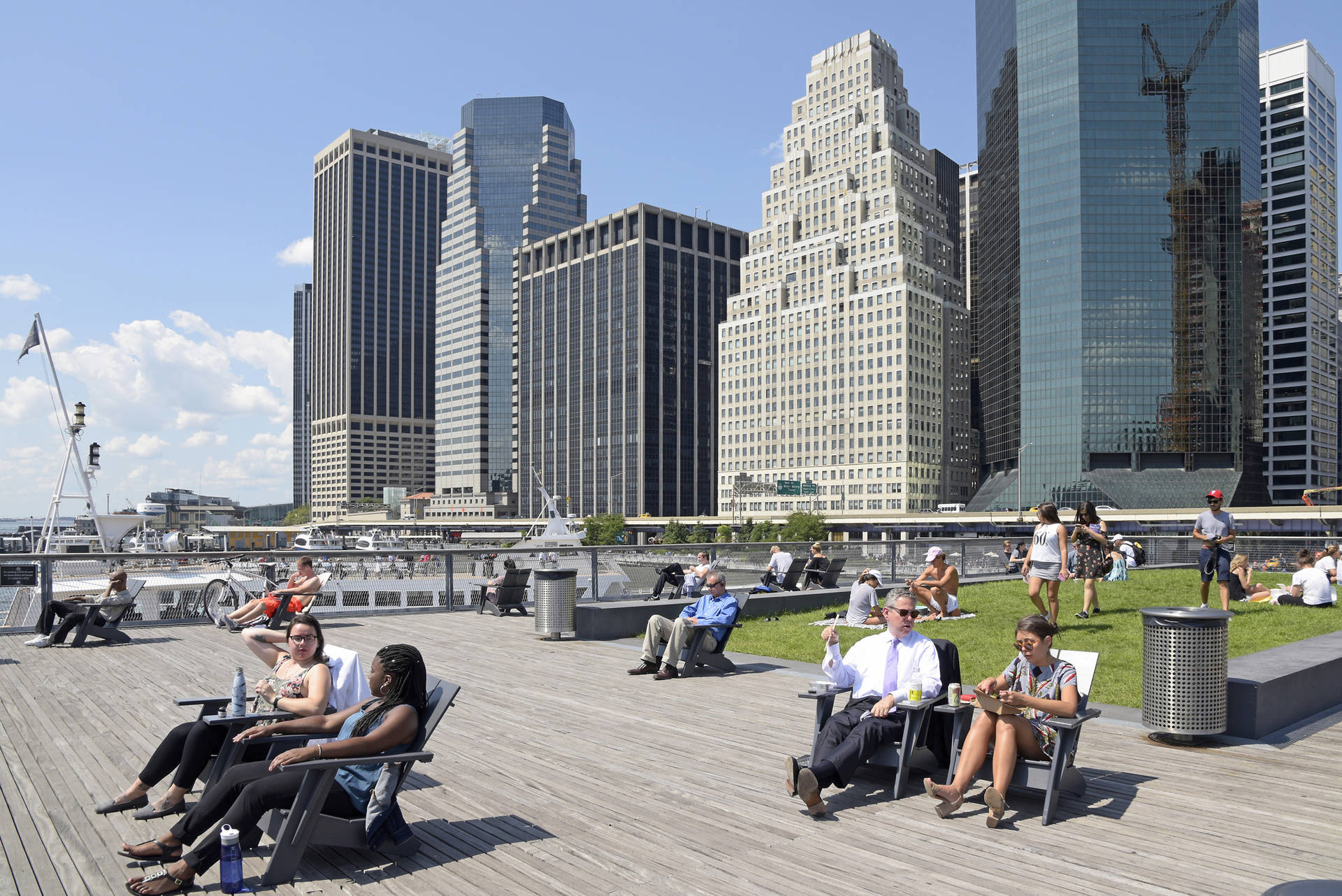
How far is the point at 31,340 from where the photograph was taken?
33719mm

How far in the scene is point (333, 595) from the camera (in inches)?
789

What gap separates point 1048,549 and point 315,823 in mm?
10916

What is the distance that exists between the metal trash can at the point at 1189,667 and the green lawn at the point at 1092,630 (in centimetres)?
183

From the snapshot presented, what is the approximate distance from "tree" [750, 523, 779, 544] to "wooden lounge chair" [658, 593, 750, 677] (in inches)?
4388

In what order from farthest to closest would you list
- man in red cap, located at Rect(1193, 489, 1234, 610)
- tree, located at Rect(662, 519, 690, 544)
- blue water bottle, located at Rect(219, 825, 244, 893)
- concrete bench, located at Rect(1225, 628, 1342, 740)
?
tree, located at Rect(662, 519, 690, 544), man in red cap, located at Rect(1193, 489, 1234, 610), concrete bench, located at Rect(1225, 628, 1342, 740), blue water bottle, located at Rect(219, 825, 244, 893)

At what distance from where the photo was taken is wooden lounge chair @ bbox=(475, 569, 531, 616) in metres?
18.8

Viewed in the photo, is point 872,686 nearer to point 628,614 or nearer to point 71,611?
point 628,614

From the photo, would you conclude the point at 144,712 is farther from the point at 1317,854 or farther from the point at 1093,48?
the point at 1093,48

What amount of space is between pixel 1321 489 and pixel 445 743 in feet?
489

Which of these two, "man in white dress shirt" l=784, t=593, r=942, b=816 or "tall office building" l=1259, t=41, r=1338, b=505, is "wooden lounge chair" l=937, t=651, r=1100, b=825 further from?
"tall office building" l=1259, t=41, r=1338, b=505

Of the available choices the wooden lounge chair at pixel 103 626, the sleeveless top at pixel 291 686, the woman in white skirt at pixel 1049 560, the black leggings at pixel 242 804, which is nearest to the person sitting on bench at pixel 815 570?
the woman in white skirt at pixel 1049 560

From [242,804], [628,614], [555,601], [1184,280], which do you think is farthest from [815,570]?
[1184,280]

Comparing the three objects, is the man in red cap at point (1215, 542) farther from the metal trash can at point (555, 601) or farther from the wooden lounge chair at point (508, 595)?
the wooden lounge chair at point (508, 595)

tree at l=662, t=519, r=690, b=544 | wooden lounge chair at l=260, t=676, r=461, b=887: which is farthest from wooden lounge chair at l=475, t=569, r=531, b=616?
tree at l=662, t=519, r=690, b=544
